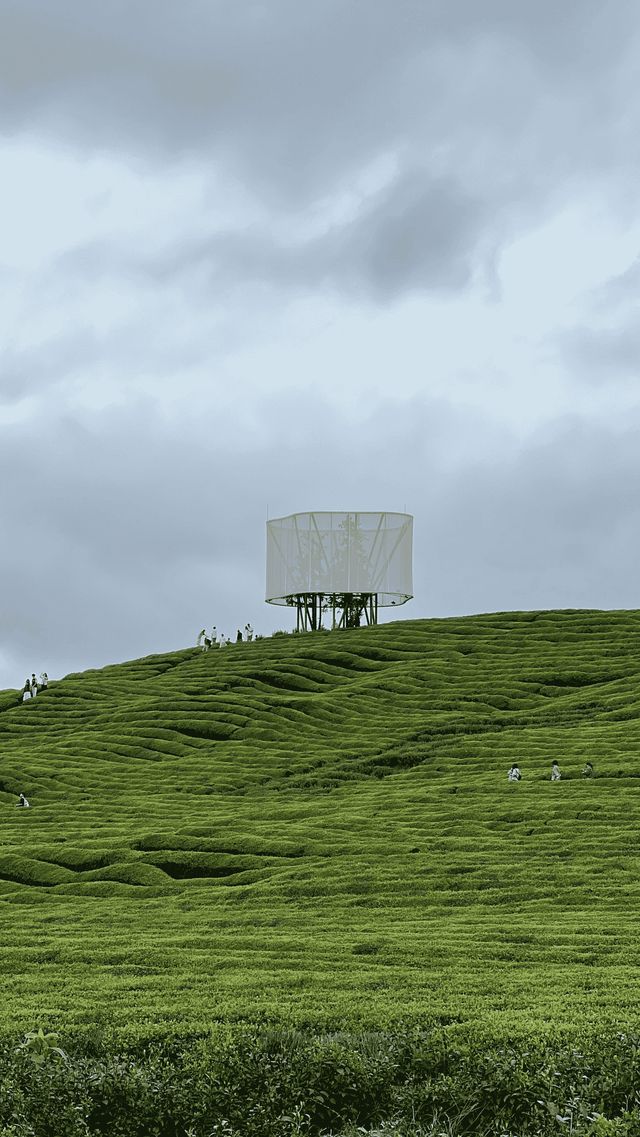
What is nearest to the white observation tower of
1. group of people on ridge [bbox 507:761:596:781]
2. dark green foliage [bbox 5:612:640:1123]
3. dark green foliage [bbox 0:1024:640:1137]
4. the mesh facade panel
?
the mesh facade panel

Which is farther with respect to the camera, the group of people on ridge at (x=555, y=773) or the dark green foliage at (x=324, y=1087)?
the group of people on ridge at (x=555, y=773)

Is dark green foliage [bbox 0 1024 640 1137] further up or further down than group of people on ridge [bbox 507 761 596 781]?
further down

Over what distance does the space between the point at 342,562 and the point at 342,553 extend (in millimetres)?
691

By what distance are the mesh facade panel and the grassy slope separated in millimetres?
9430

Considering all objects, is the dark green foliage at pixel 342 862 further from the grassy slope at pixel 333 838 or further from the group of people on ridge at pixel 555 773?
the group of people on ridge at pixel 555 773

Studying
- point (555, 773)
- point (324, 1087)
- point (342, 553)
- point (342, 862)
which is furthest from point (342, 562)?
point (324, 1087)

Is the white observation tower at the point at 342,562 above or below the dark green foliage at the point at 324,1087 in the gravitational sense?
above

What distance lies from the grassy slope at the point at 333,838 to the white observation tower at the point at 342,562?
31.2ft

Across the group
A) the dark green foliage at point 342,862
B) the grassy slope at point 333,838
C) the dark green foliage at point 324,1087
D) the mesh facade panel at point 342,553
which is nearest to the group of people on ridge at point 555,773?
the dark green foliage at point 342,862

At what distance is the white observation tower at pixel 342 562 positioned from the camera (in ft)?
276

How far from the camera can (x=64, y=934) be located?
2550 cm

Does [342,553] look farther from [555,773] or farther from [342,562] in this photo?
[555,773]

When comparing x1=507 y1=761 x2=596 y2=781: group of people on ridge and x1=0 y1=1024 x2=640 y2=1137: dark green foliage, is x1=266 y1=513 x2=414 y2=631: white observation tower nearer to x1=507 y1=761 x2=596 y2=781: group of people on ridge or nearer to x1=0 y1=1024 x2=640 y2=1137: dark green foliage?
x1=507 y1=761 x2=596 y2=781: group of people on ridge

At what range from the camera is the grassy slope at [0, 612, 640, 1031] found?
59.3 feet
